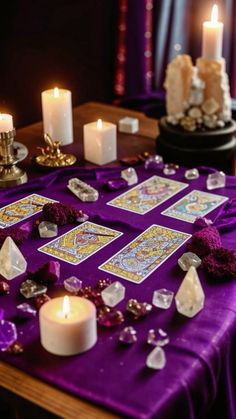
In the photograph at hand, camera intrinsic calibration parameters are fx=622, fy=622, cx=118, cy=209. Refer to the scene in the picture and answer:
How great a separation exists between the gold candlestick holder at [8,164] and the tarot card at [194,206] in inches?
14.7

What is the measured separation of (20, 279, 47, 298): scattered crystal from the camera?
1.04m

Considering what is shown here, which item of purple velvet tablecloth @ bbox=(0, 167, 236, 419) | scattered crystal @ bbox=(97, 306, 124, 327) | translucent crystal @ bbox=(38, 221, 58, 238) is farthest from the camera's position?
translucent crystal @ bbox=(38, 221, 58, 238)

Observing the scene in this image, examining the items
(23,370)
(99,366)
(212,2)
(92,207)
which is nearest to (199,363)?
(99,366)

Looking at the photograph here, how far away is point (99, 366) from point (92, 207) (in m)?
0.54

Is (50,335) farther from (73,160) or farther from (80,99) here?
(80,99)

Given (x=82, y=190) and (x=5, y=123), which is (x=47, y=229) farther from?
(x=5, y=123)

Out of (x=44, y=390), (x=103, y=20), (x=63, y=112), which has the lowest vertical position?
(x=44, y=390)

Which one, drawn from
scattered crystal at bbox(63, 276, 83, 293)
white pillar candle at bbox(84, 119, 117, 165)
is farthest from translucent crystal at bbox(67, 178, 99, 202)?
scattered crystal at bbox(63, 276, 83, 293)

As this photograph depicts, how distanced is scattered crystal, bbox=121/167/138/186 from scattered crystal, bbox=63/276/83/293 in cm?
48

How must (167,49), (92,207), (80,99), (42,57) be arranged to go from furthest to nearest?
(167,49), (80,99), (42,57), (92,207)

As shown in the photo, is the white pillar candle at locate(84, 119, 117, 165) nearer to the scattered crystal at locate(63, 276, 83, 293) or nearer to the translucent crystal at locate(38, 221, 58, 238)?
the translucent crystal at locate(38, 221, 58, 238)

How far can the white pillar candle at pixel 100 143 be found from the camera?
63.2 inches

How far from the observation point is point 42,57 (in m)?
2.15

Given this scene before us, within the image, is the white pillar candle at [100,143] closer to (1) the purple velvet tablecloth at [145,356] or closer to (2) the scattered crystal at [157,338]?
(1) the purple velvet tablecloth at [145,356]
